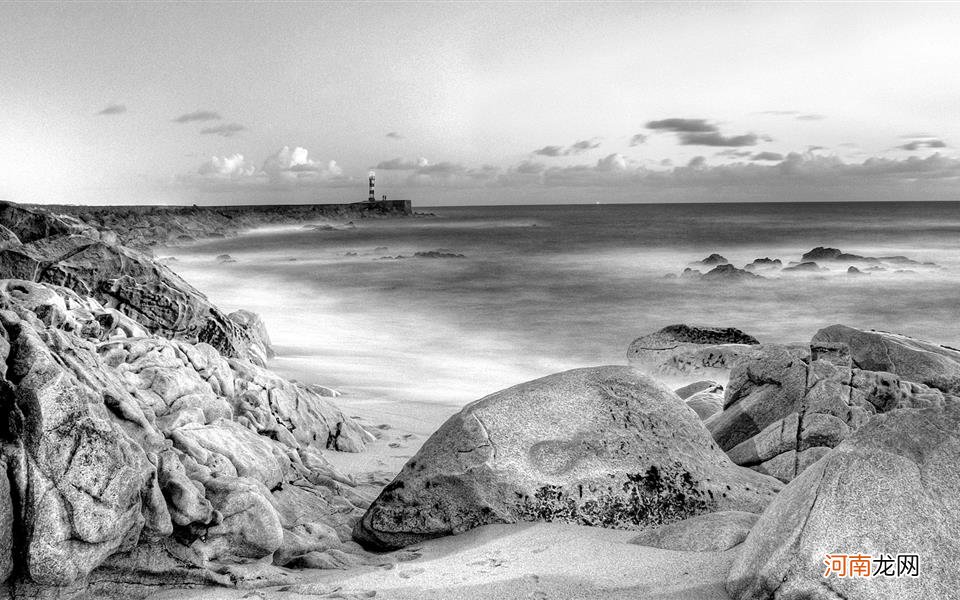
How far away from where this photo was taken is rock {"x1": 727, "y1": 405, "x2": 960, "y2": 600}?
2.92m

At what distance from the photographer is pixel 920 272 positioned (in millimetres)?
28328

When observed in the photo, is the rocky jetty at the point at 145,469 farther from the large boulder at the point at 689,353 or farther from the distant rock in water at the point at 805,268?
the distant rock in water at the point at 805,268

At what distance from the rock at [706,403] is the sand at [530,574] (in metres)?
3.79

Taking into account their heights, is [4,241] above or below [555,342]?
above

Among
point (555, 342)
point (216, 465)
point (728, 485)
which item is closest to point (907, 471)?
point (728, 485)

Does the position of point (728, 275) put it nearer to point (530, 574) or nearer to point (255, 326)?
point (255, 326)

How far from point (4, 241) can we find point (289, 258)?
30.6m

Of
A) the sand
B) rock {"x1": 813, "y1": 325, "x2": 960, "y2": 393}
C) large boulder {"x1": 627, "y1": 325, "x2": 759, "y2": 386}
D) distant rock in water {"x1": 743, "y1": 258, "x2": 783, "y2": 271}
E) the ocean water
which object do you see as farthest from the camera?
distant rock in water {"x1": 743, "y1": 258, "x2": 783, "y2": 271}

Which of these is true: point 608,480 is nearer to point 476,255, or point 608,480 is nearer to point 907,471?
point 907,471

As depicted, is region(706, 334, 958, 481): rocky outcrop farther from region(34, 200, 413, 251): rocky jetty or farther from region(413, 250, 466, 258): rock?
region(413, 250, 466, 258): rock

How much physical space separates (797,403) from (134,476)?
471 centimetres

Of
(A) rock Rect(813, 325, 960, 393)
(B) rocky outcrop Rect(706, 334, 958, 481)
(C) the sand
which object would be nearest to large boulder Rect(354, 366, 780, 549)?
(C) the sand

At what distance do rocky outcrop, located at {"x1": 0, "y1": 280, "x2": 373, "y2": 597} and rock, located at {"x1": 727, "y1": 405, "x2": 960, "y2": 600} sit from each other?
218 centimetres

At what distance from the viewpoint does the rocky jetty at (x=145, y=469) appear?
3.07m
